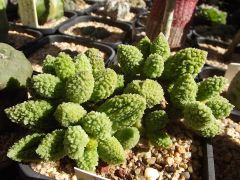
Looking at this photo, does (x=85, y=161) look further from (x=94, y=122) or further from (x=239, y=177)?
(x=239, y=177)

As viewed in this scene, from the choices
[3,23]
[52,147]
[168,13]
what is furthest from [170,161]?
[3,23]

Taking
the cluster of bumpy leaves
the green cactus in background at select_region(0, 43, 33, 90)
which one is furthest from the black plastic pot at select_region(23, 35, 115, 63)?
the cluster of bumpy leaves

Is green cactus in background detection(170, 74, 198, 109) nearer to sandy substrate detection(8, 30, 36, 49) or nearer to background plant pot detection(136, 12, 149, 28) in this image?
sandy substrate detection(8, 30, 36, 49)

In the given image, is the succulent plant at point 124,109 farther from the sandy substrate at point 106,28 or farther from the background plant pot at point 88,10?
the background plant pot at point 88,10

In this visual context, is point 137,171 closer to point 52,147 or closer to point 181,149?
point 181,149

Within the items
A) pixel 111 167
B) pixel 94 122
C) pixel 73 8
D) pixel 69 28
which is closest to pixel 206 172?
pixel 111 167

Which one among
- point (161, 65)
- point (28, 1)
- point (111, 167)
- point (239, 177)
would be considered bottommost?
point (239, 177)
